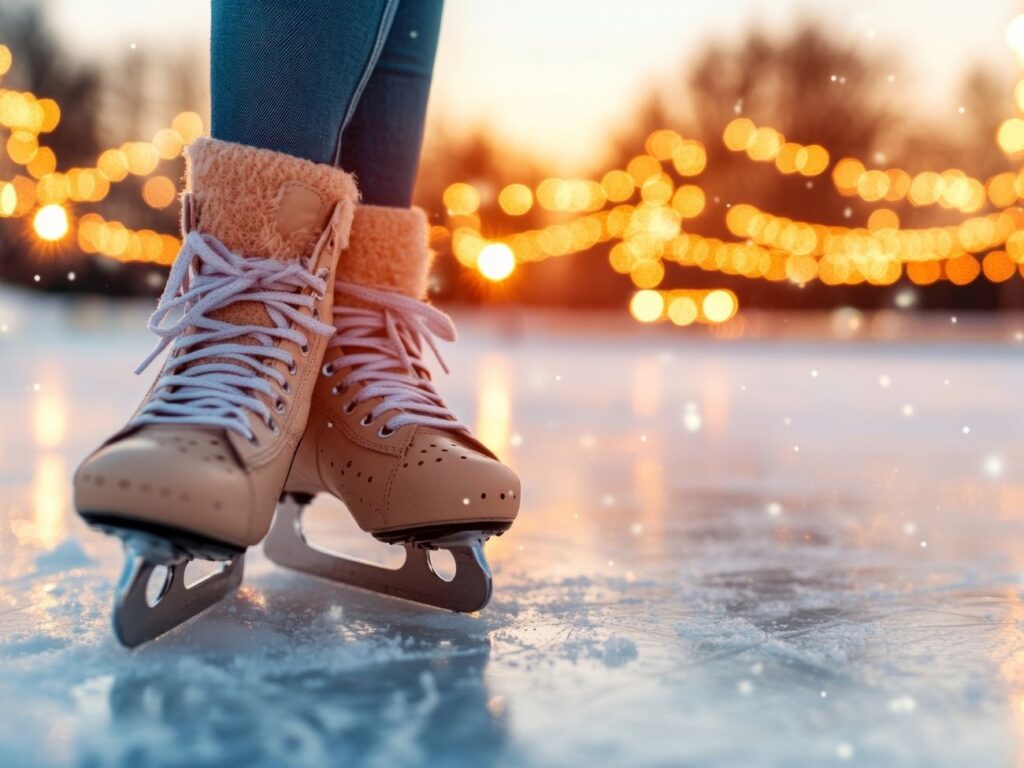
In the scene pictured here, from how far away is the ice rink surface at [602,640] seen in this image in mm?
533

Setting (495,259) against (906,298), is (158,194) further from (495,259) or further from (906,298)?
(906,298)

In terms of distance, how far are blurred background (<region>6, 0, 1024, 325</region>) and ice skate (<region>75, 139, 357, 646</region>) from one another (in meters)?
7.44

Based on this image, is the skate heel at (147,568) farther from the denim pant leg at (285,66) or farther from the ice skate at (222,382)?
the denim pant leg at (285,66)

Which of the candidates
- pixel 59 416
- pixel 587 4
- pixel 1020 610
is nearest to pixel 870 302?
pixel 587 4

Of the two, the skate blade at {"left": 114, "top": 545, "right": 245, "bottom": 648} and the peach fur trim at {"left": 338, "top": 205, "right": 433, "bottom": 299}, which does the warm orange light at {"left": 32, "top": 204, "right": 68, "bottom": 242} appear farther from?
the skate blade at {"left": 114, "top": 545, "right": 245, "bottom": 648}

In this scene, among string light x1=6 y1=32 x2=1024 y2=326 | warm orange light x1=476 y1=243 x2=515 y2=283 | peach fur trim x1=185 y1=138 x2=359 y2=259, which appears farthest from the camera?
string light x1=6 y1=32 x2=1024 y2=326

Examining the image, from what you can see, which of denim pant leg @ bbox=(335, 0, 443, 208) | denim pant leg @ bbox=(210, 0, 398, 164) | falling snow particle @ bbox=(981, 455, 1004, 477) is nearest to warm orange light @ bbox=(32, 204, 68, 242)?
falling snow particle @ bbox=(981, 455, 1004, 477)

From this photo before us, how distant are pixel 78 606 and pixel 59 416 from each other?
175 centimetres

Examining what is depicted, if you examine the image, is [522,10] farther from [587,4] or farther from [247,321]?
[247,321]

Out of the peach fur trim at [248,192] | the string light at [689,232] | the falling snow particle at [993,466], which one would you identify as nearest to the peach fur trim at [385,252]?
the peach fur trim at [248,192]

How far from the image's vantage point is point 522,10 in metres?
8.12

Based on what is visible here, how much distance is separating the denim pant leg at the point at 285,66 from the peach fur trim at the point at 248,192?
3 cm

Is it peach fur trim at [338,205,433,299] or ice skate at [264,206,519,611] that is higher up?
peach fur trim at [338,205,433,299]

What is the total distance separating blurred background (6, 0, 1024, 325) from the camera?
30.6ft
